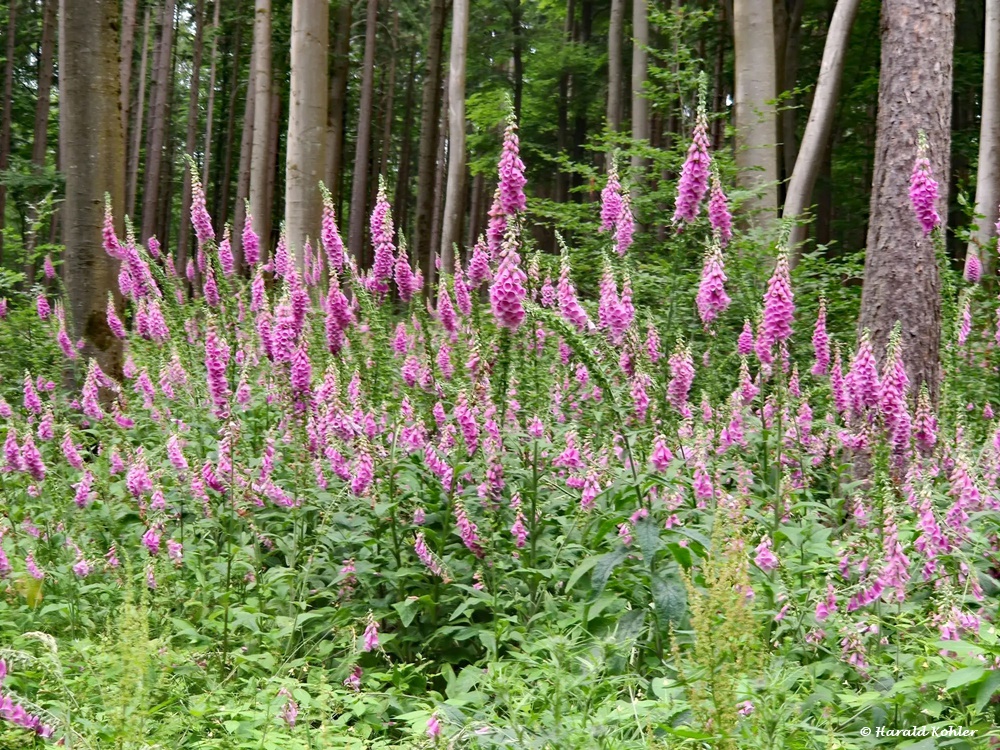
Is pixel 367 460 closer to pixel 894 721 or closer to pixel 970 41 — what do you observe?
pixel 894 721

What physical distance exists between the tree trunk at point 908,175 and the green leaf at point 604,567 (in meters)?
3.25

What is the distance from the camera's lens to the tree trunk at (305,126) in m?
9.85

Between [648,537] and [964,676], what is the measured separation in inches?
46.0

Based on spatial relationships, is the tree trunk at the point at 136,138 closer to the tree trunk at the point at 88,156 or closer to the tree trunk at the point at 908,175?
the tree trunk at the point at 88,156

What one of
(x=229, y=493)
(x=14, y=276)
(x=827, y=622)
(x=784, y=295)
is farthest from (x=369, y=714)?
(x=14, y=276)

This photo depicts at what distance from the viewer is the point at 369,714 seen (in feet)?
11.6

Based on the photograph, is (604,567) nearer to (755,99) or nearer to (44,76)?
(755,99)

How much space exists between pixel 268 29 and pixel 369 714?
46.5 ft

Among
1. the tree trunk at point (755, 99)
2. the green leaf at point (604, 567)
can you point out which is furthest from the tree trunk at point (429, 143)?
the green leaf at point (604, 567)

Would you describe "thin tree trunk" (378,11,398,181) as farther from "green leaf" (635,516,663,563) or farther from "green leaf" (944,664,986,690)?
"green leaf" (944,664,986,690)

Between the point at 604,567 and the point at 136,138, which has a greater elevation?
the point at 136,138

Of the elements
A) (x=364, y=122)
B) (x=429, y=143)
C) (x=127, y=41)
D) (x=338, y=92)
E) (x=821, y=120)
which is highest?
(x=127, y=41)

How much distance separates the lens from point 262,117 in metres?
15.2

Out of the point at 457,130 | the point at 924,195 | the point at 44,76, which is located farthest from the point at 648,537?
the point at 44,76
